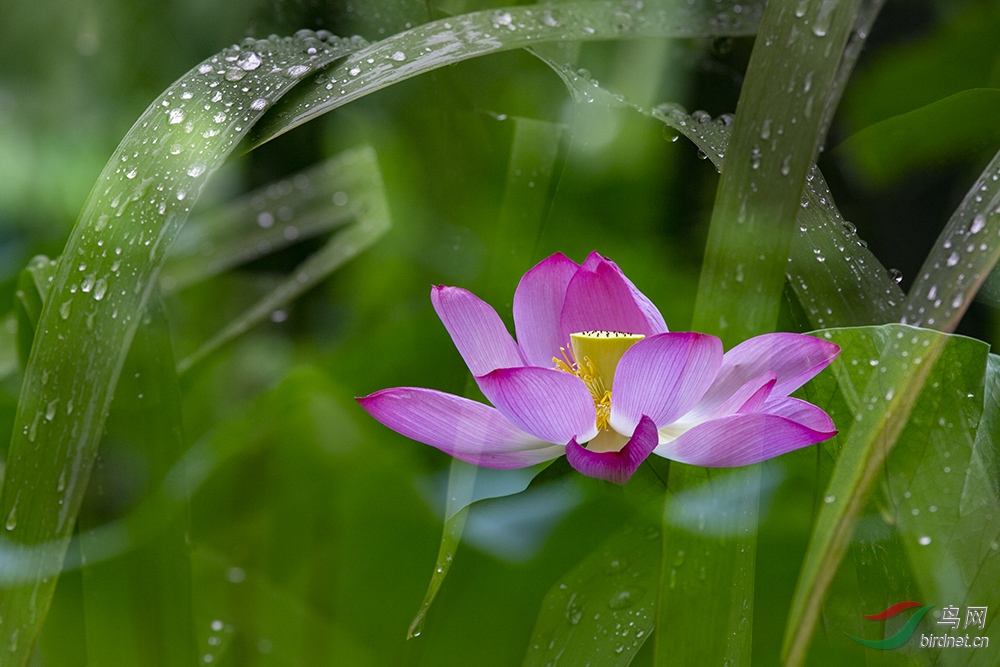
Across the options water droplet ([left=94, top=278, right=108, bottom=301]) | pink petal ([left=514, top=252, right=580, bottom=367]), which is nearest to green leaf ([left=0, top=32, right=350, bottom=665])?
water droplet ([left=94, top=278, right=108, bottom=301])

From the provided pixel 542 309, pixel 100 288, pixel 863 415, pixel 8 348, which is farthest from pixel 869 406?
pixel 8 348

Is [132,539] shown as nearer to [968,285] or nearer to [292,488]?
[292,488]

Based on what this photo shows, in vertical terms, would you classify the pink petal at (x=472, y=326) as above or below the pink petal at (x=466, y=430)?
above

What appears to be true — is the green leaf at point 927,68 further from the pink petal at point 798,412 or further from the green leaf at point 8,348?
the green leaf at point 8,348

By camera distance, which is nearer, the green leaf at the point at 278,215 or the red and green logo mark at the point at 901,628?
the red and green logo mark at the point at 901,628

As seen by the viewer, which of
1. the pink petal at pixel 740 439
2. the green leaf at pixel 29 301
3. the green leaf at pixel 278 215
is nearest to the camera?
the pink petal at pixel 740 439

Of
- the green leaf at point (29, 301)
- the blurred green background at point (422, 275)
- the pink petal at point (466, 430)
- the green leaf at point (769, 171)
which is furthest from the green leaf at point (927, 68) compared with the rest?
the green leaf at point (29, 301)

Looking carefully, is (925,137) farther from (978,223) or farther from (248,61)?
(248,61)

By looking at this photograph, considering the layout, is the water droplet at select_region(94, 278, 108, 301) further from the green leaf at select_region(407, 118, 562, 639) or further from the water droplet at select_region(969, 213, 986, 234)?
the water droplet at select_region(969, 213, 986, 234)

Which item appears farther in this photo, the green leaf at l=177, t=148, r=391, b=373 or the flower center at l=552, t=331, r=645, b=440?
the green leaf at l=177, t=148, r=391, b=373
